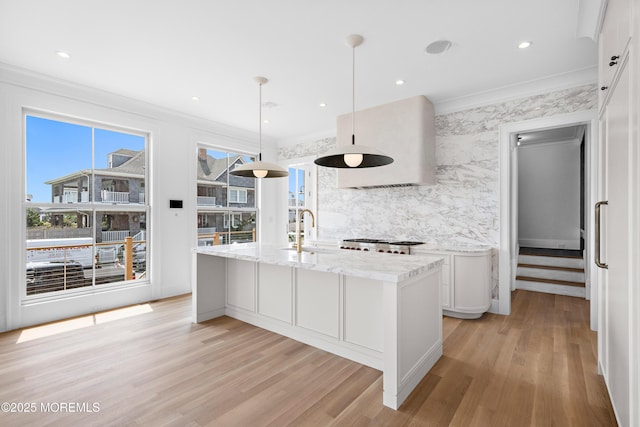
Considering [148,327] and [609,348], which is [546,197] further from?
[148,327]

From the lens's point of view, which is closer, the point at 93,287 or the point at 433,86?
the point at 433,86

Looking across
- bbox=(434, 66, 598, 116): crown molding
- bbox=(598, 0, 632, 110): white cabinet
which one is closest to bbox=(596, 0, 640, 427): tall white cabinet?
bbox=(598, 0, 632, 110): white cabinet

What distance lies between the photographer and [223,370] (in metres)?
2.42

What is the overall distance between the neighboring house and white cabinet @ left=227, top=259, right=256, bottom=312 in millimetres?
1740

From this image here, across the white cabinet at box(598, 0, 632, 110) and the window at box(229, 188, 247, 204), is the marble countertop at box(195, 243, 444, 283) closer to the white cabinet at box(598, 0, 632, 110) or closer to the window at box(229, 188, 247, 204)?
the white cabinet at box(598, 0, 632, 110)

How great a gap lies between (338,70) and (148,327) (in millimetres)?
3342

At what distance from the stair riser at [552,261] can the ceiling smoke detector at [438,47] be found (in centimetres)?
422

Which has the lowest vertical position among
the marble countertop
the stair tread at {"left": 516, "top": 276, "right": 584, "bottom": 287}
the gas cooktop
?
the stair tread at {"left": 516, "top": 276, "right": 584, "bottom": 287}

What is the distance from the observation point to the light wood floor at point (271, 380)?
1872 mm

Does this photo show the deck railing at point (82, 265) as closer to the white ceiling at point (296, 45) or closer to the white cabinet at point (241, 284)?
the white cabinet at point (241, 284)

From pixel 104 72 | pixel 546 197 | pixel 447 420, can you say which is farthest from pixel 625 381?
Result: pixel 546 197

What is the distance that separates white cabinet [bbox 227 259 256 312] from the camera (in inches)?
133

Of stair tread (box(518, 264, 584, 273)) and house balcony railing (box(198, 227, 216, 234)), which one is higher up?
house balcony railing (box(198, 227, 216, 234))

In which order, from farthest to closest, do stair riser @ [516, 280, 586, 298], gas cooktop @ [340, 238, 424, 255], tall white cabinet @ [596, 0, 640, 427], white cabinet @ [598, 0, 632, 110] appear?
1. stair riser @ [516, 280, 586, 298]
2. gas cooktop @ [340, 238, 424, 255]
3. white cabinet @ [598, 0, 632, 110]
4. tall white cabinet @ [596, 0, 640, 427]
